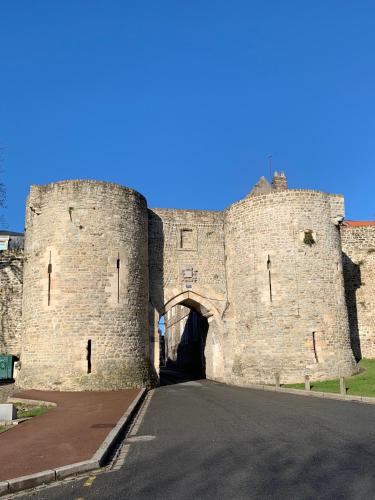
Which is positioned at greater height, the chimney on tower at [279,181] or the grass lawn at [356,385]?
the chimney on tower at [279,181]

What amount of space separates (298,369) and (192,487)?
14909 mm

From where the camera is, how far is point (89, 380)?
18.6 metres

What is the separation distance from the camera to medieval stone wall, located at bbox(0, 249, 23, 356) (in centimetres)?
2200

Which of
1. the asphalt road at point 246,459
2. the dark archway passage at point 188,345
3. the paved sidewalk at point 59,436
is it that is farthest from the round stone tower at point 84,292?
the asphalt road at point 246,459

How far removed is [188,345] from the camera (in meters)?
35.9

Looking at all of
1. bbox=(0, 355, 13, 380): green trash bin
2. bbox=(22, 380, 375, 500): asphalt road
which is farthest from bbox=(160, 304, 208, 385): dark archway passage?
bbox=(22, 380, 375, 500): asphalt road

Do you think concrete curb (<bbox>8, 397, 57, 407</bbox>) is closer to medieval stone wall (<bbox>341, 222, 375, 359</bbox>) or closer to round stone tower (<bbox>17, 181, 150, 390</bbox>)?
round stone tower (<bbox>17, 181, 150, 390</bbox>)

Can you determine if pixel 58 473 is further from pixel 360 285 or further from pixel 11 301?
pixel 360 285

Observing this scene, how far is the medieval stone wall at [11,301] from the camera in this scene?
22.0 m

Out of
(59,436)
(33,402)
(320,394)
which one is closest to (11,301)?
(33,402)

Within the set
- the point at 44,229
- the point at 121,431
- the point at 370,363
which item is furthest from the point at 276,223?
the point at 121,431

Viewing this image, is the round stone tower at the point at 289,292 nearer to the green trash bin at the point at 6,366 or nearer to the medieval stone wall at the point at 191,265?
the medieval stone wall at the point at 191,265

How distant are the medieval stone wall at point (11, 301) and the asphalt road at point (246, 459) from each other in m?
12.5

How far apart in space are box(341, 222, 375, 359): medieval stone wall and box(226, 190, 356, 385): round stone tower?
449cm
